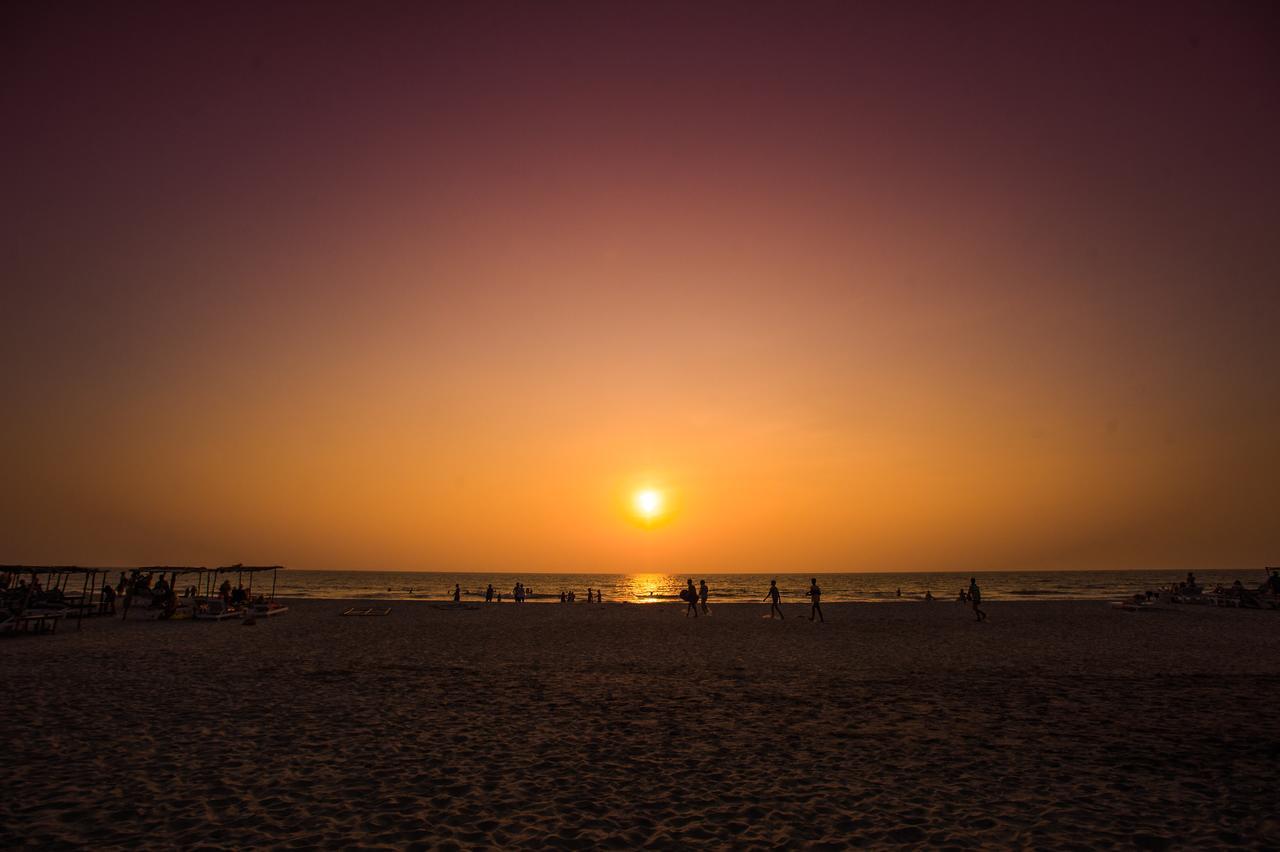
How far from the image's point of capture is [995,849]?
7332 mm

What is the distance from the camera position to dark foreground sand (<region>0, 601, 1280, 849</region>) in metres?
7.98

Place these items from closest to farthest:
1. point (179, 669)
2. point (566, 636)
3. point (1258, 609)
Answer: point (179, 669) → point (566, 636) → point (1258, 609)

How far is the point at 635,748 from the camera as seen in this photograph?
1165cm

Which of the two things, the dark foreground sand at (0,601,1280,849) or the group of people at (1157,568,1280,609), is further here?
the group of people at (1157,568,1280,609)

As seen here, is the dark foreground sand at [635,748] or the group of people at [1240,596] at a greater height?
the dark foreground sand at [635,748]

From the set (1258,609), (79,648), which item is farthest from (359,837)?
(1258,609)

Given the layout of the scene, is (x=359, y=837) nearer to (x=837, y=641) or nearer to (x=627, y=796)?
(x=627, y=796)

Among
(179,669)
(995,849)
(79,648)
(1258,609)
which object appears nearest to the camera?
(995,849)

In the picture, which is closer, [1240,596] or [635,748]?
[635,748]

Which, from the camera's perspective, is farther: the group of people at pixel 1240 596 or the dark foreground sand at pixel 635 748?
the group of people at pixel 1240 596

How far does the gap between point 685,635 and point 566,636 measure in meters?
5.65

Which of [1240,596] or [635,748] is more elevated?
[635,748]

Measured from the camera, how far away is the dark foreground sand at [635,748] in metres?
7.98

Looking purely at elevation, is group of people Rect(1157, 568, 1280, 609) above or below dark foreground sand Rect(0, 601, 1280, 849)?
below
